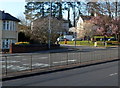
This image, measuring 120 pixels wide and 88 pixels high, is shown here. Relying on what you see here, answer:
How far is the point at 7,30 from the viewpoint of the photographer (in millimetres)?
39531

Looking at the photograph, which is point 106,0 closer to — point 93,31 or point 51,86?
point 93,31

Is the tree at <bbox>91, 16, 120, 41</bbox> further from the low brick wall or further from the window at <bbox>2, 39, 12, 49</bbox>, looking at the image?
the window at <bbox>2, 39, 12, 49</bbox>

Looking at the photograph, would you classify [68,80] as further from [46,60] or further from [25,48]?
[25,48]

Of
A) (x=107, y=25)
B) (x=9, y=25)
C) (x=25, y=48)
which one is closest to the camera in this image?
(x=25, y=48)

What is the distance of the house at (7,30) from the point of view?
126ft

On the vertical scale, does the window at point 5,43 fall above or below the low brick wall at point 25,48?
above

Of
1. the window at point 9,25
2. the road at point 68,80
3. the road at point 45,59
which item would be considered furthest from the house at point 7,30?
the road at point 68,80

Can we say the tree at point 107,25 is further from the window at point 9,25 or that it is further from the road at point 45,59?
the road at point 45,59

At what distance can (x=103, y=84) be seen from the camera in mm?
10227

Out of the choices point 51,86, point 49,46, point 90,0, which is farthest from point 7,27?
point 51,86

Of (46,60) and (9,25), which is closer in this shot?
(46,60)

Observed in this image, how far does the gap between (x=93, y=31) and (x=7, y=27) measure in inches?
1345

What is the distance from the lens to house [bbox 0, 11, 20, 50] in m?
38.3

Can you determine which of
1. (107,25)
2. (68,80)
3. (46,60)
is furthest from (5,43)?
(107,25)
